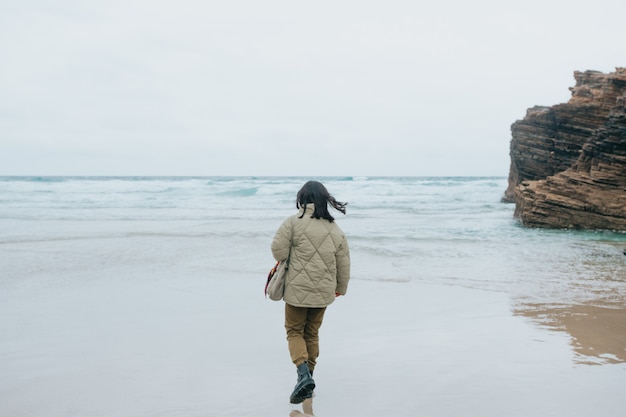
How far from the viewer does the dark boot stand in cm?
376

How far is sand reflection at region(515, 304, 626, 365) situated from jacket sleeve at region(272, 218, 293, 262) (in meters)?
2.73

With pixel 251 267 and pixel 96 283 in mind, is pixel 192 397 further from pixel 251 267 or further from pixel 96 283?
pixel 251 267

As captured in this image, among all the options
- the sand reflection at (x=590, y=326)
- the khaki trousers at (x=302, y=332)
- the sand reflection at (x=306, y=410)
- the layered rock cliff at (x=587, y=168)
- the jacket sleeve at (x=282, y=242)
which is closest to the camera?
the sand reflection at (x=306, y=410)

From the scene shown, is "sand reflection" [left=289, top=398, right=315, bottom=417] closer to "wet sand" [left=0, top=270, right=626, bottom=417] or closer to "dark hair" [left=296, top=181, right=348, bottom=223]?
"wet sand" [left=0, top=270, right=626, bottom=417]

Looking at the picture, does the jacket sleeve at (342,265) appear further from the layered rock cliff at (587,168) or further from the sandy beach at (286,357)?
the layered rock cliff at (587,168)

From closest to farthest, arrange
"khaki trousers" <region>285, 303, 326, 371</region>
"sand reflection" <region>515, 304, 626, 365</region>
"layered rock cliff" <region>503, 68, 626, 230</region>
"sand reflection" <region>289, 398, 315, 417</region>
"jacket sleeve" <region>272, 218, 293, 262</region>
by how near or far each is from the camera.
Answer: "sand reflection" <region>289, 398, 315, 417</region> → "jacket sleeve" <region>272, 218, 293, 262</region> → "khaki trousers" <region>285, 303, 326, 371</region> → "sand reflection" <region>515, 304, 626, 365</region> → "layered rock cliff" <region>503, 68, 626, 230</region>

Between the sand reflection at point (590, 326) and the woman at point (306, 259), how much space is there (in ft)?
7.83

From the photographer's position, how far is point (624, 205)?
16.3 metres

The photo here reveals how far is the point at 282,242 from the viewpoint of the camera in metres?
3.83

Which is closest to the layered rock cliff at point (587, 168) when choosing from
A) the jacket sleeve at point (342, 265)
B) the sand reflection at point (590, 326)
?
the sand reflection at point (590, 326)

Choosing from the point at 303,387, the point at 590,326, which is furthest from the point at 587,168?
the point at 303,387

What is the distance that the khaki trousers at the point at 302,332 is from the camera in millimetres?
3949

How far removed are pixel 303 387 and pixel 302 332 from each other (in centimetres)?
43

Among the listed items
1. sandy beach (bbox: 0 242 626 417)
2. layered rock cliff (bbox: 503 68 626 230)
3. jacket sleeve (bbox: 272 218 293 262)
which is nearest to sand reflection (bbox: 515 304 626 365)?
sandy beach (bbox: 0 242 626 417)
